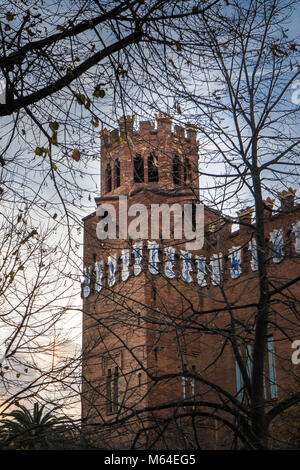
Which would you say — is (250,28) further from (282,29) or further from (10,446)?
(10,446)

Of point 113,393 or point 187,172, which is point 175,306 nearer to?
point 113,393

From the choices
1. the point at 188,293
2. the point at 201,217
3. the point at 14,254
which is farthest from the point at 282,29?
the point at 188,293

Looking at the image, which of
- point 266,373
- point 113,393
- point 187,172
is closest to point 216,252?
point 187,172

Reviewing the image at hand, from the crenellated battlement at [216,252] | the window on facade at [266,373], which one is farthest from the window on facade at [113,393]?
the window on facade at [266,373]

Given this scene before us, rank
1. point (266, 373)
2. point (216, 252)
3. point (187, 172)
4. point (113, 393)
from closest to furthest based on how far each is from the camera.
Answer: point (187, 172), point (216, 252), point (266, 373), point (113, 393)

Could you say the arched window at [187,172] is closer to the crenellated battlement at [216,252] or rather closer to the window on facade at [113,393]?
the crenellated battlement at [216,252]

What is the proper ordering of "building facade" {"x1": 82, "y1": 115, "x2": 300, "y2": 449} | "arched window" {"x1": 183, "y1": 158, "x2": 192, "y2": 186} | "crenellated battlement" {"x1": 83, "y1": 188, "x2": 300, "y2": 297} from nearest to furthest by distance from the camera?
"building facade" {"x1": 82, "y1": 115, "x2": 300, "y2": 449}
"crenellated battlement" {"x1": 83, "y1": 188, "x2": 300, "y2": 297}
"arched window" {"x1": 183, "y1": 158, "x2": 192, "y2": 186}

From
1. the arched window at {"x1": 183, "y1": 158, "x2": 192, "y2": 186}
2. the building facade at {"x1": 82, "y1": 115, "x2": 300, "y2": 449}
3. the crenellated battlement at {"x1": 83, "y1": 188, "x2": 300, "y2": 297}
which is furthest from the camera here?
the arched window at {"x1": 183, "y1": 158, "x2": 192, "y2": 186}

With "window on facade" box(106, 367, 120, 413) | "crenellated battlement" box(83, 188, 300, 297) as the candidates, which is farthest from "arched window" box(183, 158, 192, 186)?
"window on facade" box(106, 367, 120, 413)

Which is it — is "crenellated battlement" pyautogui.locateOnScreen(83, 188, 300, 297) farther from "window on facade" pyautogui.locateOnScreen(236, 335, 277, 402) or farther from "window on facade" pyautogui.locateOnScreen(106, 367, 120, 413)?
"window on facade" pyautogui.locateOnScreen(106, 367, 120, 413)

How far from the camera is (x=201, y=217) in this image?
698cm

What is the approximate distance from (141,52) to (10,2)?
4.45 feet

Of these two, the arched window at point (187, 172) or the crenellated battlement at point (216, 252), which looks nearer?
the crenellated battlement at point (216, 252)
